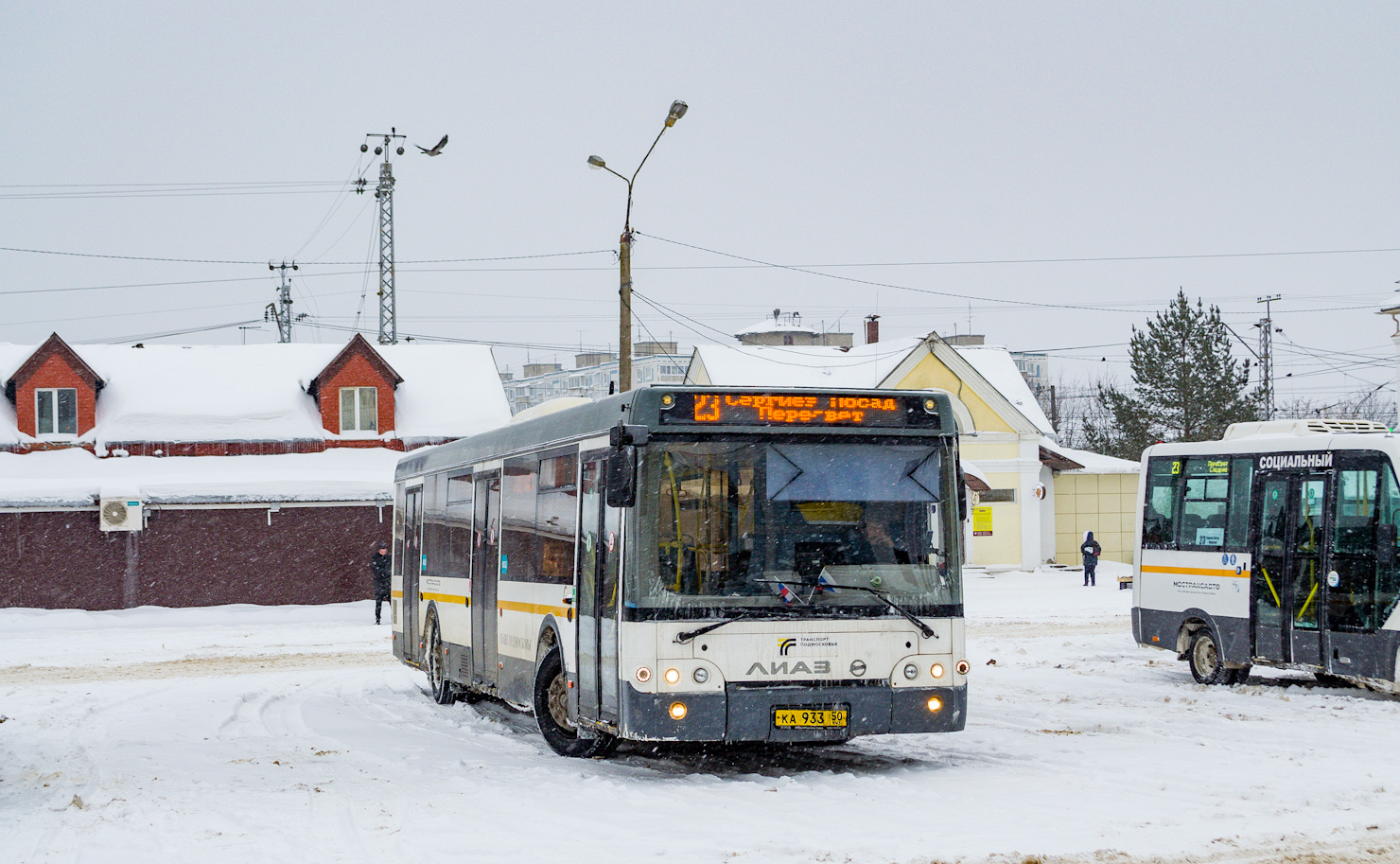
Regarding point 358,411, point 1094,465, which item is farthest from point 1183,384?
point 358,411

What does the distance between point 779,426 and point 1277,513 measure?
7.71m

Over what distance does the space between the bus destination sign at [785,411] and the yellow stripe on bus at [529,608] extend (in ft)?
6.95

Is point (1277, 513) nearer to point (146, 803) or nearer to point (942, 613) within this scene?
point (942, 613)

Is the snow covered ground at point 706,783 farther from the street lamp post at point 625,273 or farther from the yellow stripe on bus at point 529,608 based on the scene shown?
the street lamp post at point 625,273

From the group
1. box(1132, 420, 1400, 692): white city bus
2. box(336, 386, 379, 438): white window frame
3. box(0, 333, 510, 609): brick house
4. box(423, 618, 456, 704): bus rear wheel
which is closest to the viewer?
box(1132, 420, 1400, 692): white city bus

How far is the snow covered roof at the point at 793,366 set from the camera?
48688mm

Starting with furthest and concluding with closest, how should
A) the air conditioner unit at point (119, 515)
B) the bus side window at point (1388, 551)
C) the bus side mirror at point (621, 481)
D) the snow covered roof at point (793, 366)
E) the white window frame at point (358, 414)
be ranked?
the snow covered roof at point (793, 366) < the white window frame at point (358, 414) < the air conditioner unit at point (119, 515) < the bus side window at point (1388, 551) < the bus side mirror at point (621, 481)

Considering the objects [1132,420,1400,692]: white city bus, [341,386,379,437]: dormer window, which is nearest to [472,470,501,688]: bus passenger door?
[1132,420,1400,692]: white city bus

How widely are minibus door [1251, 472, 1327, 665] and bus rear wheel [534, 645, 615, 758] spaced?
7.75 metres

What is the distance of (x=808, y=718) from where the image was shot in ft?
34.0

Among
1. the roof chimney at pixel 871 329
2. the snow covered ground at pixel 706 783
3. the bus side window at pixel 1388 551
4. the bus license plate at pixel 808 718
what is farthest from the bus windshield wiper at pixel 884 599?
the roof chimney at pixel 871 329

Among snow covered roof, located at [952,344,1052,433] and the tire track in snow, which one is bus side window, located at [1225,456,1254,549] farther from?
snow covered roof, located at [952,344,1052,433]

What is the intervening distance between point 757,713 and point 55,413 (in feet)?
112

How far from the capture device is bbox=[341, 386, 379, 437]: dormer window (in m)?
41.6
